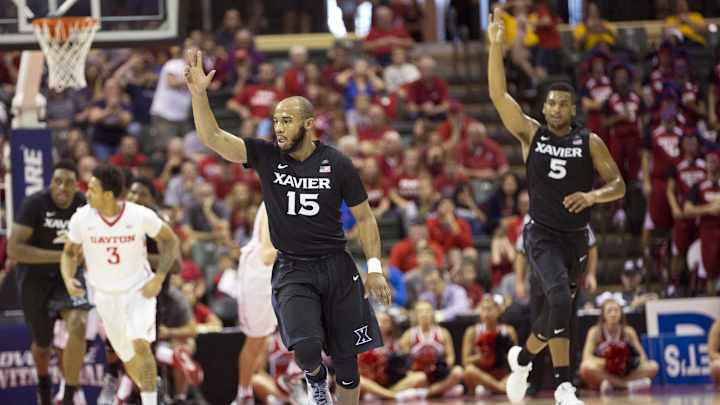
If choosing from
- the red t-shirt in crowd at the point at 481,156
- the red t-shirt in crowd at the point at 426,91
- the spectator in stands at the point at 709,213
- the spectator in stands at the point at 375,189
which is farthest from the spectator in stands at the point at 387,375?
the red t-shirt in crowd at the point at 426,91

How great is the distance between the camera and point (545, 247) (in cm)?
1073

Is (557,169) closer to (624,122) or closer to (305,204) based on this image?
(305,204)

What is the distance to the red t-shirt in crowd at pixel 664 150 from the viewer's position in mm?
19158

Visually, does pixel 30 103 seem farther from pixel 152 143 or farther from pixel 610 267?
pixel 610 267

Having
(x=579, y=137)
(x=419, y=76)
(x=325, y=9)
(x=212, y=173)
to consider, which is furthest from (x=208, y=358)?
(x=325, y=9)

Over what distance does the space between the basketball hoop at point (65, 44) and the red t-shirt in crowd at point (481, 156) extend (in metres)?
7.46

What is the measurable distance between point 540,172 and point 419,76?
10.4 meters

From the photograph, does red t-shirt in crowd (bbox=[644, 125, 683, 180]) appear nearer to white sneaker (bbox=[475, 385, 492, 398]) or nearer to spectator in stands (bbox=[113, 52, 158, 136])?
white sneaker (bbox=[475, 385, 492, 398])

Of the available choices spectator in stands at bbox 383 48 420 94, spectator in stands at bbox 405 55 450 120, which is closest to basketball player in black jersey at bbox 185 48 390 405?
spectator in stands at bbox 405 55 450 120

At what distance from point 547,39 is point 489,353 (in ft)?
27.6

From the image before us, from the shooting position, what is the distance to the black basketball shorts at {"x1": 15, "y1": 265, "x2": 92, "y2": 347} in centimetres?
1247

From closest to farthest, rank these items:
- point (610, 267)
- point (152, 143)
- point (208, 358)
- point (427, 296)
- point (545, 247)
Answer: point (545, 247) → point (208, 358) → point (427, 296) → point (610, 267) → point (152, 143)

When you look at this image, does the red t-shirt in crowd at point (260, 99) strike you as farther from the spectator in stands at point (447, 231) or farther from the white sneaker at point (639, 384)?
the white sneaker at point (639, 384)

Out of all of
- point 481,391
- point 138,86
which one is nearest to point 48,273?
point 481,391
